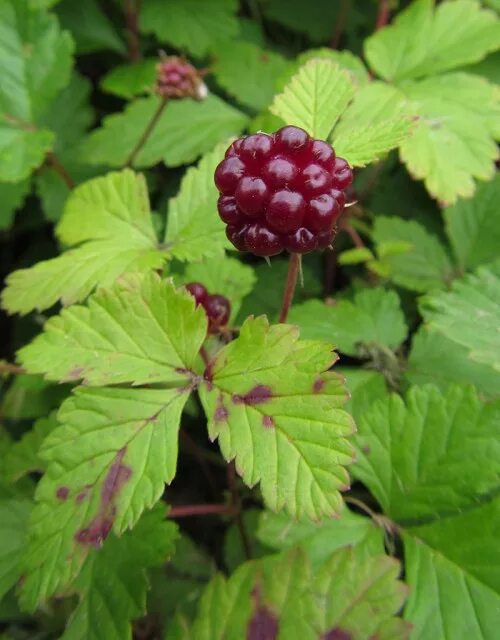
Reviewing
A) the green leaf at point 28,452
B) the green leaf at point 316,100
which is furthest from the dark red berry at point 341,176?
the green leaf at point 28,452

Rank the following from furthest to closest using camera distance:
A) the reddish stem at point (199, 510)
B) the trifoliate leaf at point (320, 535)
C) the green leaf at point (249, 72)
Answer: the green leaf at point (249, 72) < the reddish stem at point (199, 510) < the trifoliate leaf at point (320, 535)

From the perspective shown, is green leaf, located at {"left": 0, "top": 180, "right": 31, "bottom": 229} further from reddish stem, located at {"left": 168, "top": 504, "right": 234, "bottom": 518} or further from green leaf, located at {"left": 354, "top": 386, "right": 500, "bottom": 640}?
green leaf, located at {"left": 354, "top": 386, "right": 500, "bottom": 640}

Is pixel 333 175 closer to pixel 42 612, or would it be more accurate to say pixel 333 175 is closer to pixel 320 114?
pixel 320 114

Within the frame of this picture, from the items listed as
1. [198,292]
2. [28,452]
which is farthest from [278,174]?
[28,452]

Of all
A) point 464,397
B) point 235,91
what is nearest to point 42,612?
point 464,397

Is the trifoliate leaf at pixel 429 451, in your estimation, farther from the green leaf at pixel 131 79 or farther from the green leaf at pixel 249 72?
the green leaf at pixel 131 79

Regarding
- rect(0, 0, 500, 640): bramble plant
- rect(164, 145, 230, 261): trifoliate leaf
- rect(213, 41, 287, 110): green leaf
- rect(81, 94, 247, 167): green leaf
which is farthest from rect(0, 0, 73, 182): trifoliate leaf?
rect(164, 145, 230, 261): trifoliate leaf
